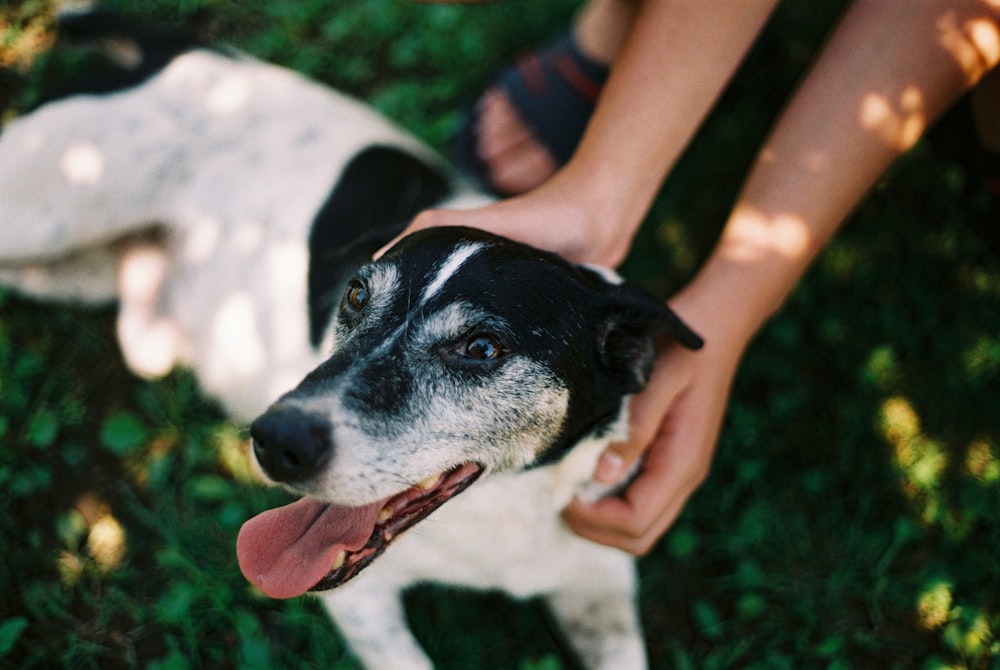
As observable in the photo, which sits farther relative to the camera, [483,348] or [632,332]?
[632,332]

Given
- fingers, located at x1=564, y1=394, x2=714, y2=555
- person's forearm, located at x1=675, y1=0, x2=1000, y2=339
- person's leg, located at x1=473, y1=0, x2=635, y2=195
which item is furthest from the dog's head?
person's leg, located at x1=473, y1=0, x2=635, y2=195

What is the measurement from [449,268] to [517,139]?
6.63ft

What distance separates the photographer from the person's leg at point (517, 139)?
3875 mm

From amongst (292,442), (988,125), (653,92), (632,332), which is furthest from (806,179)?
(292,442)

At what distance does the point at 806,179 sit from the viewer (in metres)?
2.81

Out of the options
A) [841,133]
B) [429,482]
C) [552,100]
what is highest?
[841,133]

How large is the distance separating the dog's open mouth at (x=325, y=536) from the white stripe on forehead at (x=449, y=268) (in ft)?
1.56

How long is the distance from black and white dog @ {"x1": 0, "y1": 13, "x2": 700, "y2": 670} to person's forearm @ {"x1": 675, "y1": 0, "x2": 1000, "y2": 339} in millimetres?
654

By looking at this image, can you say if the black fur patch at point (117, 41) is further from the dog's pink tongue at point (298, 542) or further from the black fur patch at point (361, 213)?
the dog's pink tongue at point (298, 542)

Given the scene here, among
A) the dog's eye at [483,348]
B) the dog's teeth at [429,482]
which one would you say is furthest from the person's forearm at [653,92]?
the dog's teeth at [429,482]

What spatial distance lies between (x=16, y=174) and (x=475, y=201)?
181cm

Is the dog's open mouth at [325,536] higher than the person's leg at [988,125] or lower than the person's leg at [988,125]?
lower

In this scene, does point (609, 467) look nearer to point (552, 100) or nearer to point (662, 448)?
point (662, 448)

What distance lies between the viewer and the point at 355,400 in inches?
76.6
